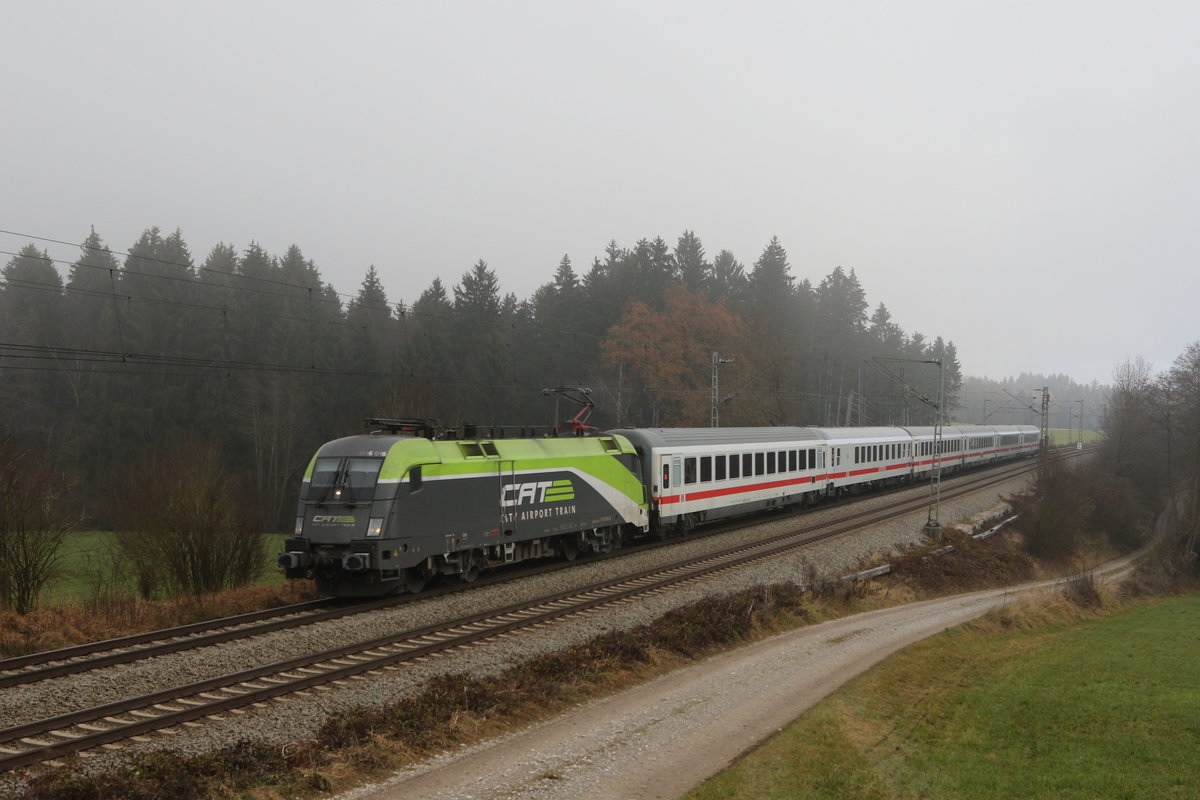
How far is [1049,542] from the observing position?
38562 millimetres

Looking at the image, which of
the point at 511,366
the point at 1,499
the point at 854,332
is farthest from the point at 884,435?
the point at 854,332

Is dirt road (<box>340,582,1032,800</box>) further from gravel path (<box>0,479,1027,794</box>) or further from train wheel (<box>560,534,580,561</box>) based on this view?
train wheel (<box>560,534,580,561</box>)

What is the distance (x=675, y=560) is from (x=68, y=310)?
5129 cm

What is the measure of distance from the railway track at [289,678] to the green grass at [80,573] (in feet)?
26.1

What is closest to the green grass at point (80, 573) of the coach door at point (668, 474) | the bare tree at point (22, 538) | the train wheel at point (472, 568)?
the bare tree at point (22, 538)

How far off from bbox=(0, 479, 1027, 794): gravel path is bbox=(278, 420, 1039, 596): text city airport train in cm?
104

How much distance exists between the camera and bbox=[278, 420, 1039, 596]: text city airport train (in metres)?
17.8

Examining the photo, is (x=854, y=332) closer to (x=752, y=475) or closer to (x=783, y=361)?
(x=783, y=361)

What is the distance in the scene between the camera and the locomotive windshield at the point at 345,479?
17766 mm

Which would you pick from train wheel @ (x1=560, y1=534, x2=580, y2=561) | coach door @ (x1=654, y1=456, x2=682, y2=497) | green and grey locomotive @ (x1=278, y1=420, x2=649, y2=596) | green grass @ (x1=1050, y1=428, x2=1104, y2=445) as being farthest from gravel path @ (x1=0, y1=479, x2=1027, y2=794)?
green grass @ (x1=1050, y1=428, x2=1104, y2=445)

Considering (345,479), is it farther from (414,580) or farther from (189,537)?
(189,537)

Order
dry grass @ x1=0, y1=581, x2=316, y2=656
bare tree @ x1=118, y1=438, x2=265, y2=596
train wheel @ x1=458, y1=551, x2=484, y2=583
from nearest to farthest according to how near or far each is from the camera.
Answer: dry grass @ x1=0, y1=581, x2=316, y2=656, train wheel @ x1=458, y1=551, x2=484, y2=583, bare tree @ x1=118, y1=438, x2=265, y2=596

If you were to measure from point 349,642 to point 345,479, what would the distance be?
4.03 m

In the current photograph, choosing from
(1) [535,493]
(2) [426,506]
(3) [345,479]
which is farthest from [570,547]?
(3) [345,479]
